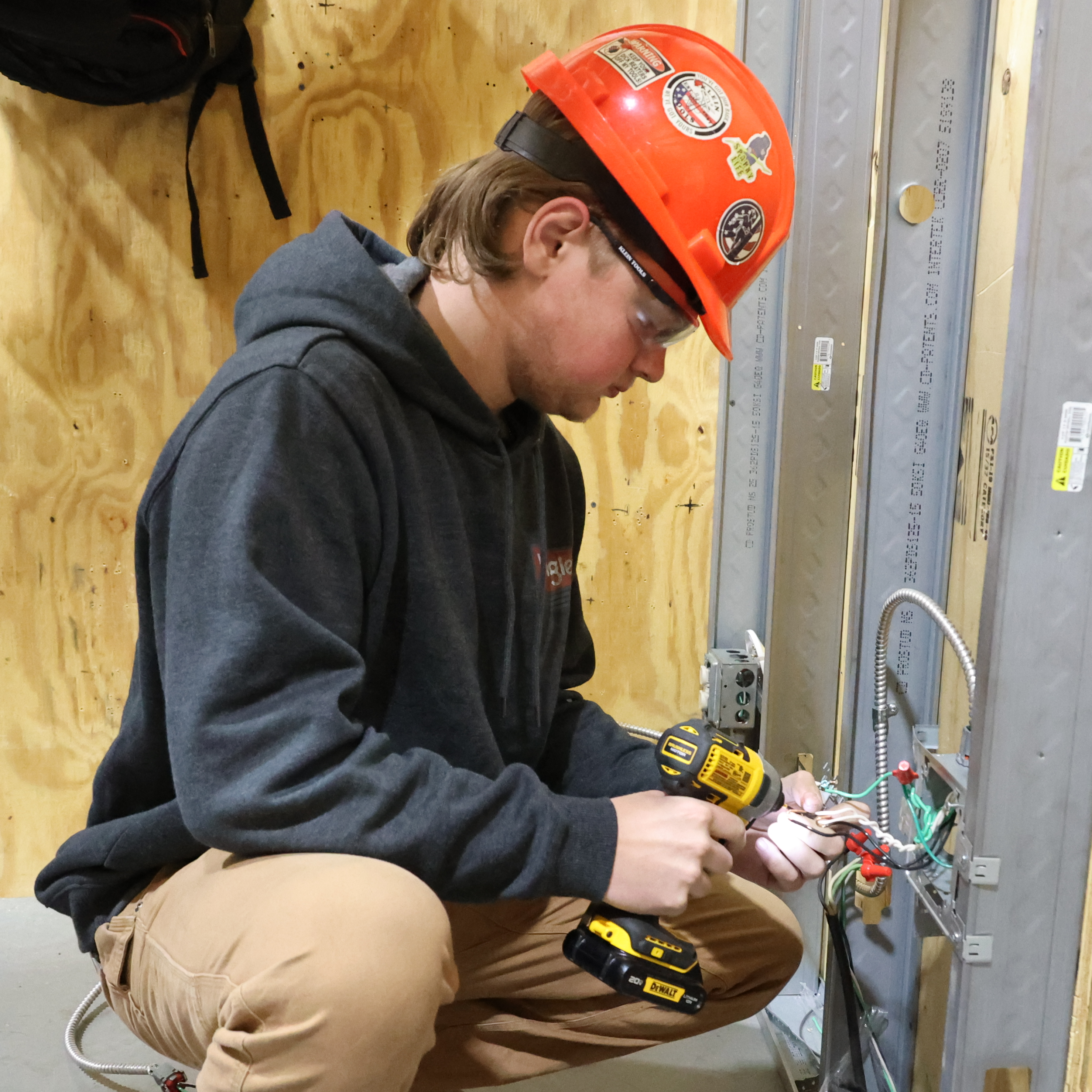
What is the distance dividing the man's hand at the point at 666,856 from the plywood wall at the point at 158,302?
1.08m

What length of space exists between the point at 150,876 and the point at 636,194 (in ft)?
3.08

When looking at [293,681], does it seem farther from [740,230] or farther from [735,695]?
[735,695]

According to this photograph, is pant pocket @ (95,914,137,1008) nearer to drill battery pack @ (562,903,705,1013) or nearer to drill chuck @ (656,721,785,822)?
drill battery pack @ (562,903,705,1013)

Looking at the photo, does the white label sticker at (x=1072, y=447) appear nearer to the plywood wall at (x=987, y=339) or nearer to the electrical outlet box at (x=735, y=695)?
the plywood wall at (x=987, y=339)

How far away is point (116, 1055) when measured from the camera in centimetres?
158

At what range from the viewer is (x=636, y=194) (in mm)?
1006

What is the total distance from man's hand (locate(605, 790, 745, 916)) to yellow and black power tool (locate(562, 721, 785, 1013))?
58 millimetres

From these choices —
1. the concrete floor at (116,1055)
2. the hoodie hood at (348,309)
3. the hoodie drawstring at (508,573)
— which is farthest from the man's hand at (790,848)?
the hoodie hood at (348,309)

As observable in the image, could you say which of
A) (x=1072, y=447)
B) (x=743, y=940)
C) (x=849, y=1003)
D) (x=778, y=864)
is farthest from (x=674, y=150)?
(x=849, y=1003)

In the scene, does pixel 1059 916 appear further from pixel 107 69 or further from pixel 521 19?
pixel 107 69

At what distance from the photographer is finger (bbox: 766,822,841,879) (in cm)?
115

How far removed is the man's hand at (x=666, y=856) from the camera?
3.20ft

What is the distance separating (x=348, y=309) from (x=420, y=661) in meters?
0.38

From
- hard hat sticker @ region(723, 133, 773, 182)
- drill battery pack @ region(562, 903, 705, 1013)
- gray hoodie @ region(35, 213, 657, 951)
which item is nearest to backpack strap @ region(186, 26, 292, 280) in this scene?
gray hoodie @ region(35, 213, 657, 951)
